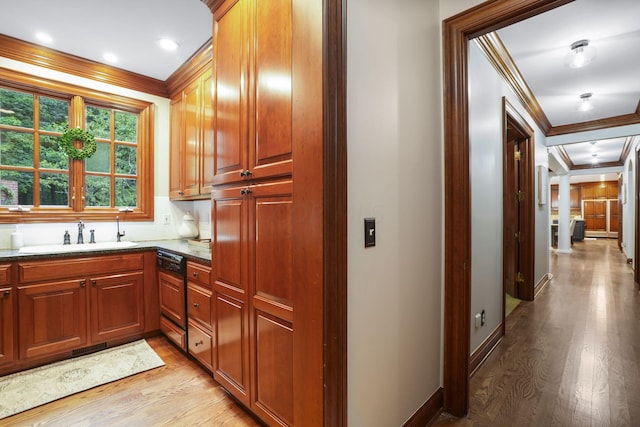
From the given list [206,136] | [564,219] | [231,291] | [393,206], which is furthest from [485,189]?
[564,219]

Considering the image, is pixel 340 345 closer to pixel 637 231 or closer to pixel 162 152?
pixel 162 152

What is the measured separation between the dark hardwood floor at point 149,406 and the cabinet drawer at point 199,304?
16.6 inches

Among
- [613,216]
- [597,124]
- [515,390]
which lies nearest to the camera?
[515,390]

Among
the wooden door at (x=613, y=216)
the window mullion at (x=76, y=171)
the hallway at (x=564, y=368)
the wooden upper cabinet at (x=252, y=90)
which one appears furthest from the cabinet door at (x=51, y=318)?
the wooden door at (x=613, y=216)

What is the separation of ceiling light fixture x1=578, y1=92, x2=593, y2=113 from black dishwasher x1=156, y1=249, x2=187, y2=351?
473cm

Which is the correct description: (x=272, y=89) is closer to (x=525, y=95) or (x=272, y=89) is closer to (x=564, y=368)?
(x=564, y=368)

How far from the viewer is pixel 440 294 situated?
169cm

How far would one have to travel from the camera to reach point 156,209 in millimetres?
3248

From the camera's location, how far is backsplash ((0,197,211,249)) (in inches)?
99.0

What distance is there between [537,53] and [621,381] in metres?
2.62

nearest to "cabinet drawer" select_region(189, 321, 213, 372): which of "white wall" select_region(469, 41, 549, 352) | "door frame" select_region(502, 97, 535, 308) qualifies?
"white wall" select_region(469, 41, 549, 352)

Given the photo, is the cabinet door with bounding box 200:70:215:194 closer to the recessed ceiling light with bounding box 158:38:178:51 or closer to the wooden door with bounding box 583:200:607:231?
the recessed ceiling light with bounding box 158:38:178:51

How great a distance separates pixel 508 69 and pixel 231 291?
9.91 feet

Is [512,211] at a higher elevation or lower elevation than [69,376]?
higher
